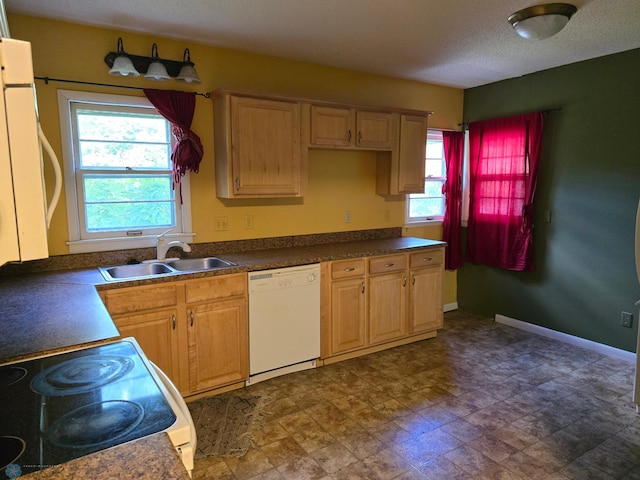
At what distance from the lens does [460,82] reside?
4.41 metres

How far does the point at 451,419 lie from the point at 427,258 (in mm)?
1562

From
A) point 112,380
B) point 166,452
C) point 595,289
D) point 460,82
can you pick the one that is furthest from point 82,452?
point 460,82

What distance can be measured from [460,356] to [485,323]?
39.6 inches

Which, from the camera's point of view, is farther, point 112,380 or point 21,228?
point 112,380

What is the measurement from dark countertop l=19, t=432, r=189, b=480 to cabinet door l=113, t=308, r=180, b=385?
A: 1.79 m

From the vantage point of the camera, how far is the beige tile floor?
2.21 metres

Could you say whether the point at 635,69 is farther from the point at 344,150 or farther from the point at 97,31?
the point at 97,31

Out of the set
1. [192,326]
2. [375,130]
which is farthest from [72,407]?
[375,130]

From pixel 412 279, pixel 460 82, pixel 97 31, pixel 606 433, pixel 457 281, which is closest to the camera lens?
pixel 606 433

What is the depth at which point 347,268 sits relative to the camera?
3406 millimetres

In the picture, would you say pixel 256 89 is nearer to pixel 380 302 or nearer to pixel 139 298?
pixel 139 298

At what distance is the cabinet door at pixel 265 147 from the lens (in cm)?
311

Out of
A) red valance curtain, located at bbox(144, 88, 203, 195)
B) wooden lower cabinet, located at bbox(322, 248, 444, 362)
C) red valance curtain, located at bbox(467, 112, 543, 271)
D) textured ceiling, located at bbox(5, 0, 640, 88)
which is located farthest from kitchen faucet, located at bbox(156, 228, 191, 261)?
red valance curtain, located at bbox(467, 112, 543, 271)

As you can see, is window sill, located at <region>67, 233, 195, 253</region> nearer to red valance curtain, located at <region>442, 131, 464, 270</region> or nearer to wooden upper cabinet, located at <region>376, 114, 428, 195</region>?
wooden upper cabinet, located at <region>376, 114, 428, 195</region>
